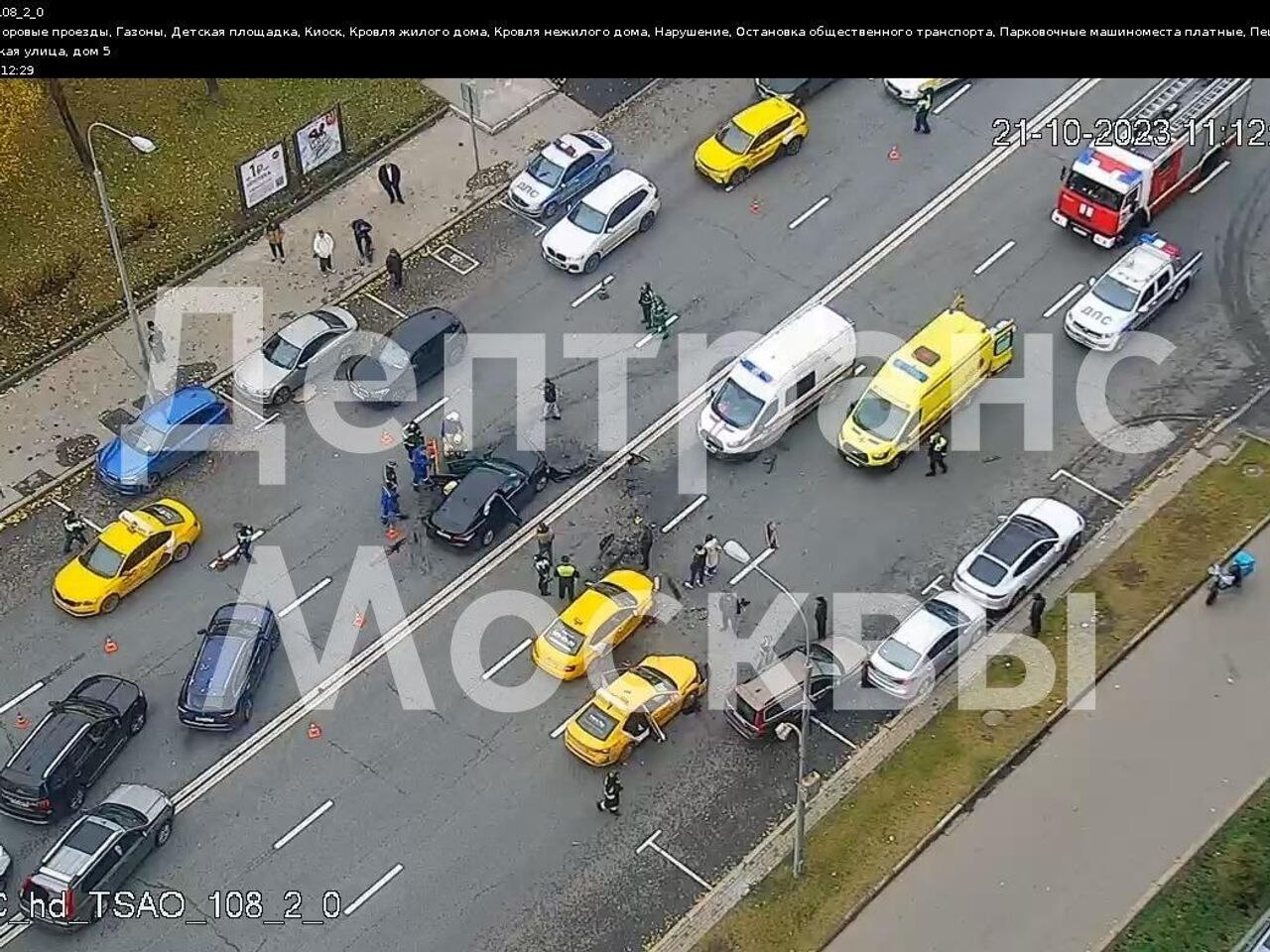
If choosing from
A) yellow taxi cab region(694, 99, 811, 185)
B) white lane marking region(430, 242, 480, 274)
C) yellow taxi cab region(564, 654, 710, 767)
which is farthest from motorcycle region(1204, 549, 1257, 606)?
white lane marking region(430, 242, 480, 274)

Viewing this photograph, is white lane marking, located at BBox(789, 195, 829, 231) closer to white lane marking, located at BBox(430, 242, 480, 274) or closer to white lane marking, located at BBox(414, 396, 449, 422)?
white lane marking, located at BBox(430, 242, 480, 274)

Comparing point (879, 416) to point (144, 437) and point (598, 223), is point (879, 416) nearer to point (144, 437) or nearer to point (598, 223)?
point (598, 223)

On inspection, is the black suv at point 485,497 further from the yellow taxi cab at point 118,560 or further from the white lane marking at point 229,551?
the yellow taxi cab at point 118,560

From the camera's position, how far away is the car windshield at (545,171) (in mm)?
50438

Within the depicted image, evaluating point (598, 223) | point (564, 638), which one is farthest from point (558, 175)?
point (564, 638)

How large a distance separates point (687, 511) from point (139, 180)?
19.0 m

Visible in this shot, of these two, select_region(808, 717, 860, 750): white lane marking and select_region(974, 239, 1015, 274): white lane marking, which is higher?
select_region(974, 239, 1015, 274): white lane marking

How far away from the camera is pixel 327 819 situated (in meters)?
38.6

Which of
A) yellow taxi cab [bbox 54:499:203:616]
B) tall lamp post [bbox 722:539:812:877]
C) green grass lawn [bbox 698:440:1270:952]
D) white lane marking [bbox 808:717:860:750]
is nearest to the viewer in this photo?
tall lamp post [bbox 722:539:812:877]

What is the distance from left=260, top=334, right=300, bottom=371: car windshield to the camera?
46.3 meters

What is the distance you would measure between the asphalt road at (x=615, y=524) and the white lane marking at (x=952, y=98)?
8.3 inches

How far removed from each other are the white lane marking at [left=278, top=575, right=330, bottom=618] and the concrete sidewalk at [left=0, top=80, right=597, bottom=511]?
7.44 m

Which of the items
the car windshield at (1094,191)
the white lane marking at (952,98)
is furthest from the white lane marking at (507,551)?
the car windshield at (1094,191)
